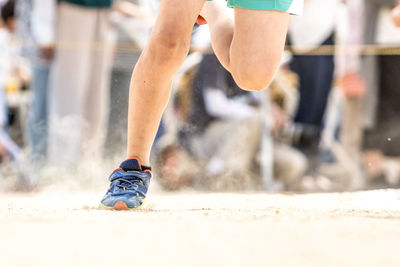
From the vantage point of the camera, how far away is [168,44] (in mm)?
2920

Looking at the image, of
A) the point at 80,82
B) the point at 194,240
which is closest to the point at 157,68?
the point at 194,240

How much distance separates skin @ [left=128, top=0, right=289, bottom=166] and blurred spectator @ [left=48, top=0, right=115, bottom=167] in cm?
252

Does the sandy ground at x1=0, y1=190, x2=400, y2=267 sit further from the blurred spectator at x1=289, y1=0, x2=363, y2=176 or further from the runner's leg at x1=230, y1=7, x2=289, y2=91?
the blurred spectator at x1=289, y1=0, x2=363, y2=176

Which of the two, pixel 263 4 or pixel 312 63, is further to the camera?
pixel 312 63

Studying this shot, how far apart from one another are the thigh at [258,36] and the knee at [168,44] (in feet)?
0.83

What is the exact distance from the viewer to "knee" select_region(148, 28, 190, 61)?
2.92 m

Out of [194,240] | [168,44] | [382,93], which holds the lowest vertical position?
[382,93]

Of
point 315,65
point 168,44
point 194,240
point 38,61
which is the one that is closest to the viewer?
point 194,240

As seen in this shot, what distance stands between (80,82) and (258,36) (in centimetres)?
298

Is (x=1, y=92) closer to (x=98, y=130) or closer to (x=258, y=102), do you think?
(x=98, y=130)

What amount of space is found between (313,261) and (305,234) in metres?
0.35

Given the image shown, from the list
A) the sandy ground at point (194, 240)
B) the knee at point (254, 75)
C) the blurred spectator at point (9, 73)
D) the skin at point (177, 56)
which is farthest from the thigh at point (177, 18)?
the blurred spectator at point (9, 73)

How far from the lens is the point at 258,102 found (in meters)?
5.65

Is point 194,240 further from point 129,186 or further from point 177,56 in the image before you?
point 177,56
